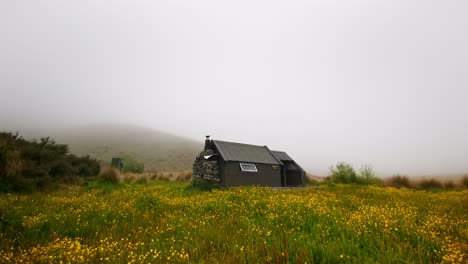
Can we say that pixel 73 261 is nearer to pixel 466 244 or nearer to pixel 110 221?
pixel 110 221

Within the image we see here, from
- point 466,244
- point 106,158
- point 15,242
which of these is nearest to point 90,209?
point 15,242

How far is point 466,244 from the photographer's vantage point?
6.42 m

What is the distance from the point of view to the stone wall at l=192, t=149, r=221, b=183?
3081 centimetres

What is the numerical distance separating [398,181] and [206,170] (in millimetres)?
27191

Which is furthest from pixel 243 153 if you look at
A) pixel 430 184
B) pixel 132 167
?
pixel 132 167

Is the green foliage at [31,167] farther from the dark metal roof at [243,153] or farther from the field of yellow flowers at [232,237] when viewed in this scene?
the dark metal roof at [243,153]

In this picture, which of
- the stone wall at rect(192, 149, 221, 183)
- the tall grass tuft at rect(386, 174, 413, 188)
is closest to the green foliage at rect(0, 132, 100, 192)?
the stone wall at rect(192, 149, 221, 183)

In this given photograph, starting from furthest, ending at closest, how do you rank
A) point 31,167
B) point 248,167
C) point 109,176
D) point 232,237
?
point 248,167 → point 109,176 → point 31,167 → point 232,237

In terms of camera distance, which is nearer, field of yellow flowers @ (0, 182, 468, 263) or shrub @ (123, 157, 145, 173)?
field of yellow flowers @ (0, 182, 468, 263)

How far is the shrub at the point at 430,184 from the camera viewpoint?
1368 inches

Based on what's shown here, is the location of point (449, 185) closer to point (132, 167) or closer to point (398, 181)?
point (398, 181)

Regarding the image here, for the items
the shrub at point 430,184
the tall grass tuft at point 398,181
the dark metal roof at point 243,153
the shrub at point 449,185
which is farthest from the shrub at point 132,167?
the shrub at point 449,185

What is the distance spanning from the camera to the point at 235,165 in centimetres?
3102

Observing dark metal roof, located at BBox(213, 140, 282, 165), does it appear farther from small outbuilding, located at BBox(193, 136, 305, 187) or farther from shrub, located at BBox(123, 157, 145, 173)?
shrub, located at BBox(123, 157, 145, 173)
